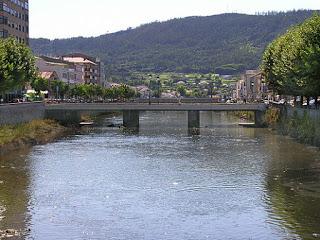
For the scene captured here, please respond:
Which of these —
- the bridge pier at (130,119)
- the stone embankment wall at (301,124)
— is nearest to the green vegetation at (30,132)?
the bridge pier at (130,119)

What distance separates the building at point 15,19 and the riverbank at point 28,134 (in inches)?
1282

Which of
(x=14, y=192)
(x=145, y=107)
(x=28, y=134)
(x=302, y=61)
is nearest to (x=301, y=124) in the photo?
(x=302, y=61)

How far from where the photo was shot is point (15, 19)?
142 meters

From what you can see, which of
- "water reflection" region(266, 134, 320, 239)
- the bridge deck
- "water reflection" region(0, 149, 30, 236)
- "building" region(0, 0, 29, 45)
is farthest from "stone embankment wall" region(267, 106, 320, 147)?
"building" region(0, 0, 29, 45)

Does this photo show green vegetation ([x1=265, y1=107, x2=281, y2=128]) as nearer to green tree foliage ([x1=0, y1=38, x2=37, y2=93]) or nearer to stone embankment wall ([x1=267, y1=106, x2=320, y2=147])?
stone embankment wall ([x1=267, y1=106, x2=320, y2=147])

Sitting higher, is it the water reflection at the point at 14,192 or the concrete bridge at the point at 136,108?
the concrete bridge at the point at 136,108

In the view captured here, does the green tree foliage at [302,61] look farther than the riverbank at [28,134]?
No

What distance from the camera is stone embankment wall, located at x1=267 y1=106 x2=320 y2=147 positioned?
7499 cm

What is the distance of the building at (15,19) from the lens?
132 metres

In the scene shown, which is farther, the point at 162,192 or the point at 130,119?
the point at 130,119

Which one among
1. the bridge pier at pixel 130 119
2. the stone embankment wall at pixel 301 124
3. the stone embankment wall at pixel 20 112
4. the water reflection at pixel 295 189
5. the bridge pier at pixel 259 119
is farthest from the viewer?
the bridge pier at pixel 130 119

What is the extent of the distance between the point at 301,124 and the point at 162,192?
45.5 metres

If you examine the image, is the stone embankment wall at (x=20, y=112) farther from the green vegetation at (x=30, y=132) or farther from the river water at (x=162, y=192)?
the river water at (x=162, y=192)

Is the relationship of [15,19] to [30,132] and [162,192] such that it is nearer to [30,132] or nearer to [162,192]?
[30,132]
